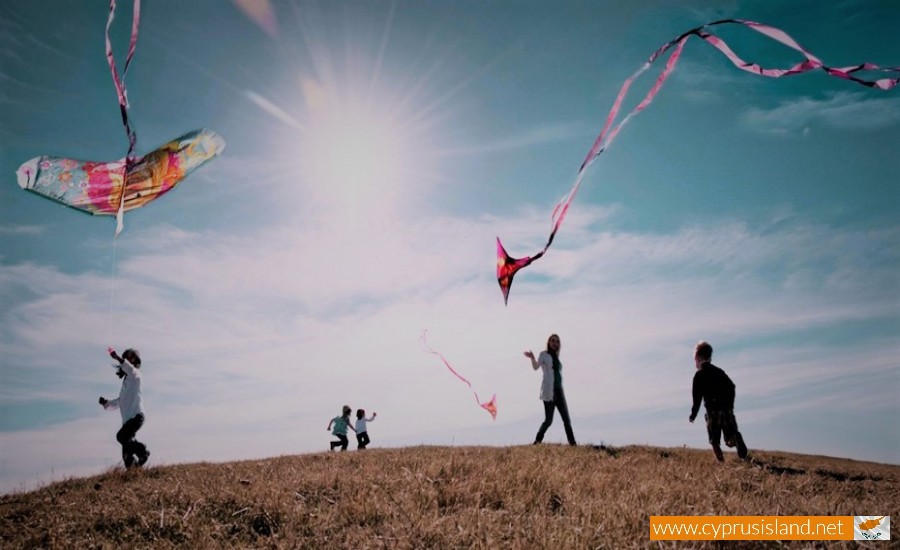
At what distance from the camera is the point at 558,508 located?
5.23 meters

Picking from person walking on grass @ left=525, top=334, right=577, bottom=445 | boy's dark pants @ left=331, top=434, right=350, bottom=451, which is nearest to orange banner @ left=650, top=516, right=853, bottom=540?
person walking on grass @ left=525, top=334, right=577, bottom=445

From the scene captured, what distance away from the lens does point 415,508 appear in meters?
5.04

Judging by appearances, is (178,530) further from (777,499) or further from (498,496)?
(777,499)

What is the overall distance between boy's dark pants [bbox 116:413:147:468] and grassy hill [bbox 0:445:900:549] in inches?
96.5

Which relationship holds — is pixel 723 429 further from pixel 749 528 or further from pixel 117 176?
pixel 117 176

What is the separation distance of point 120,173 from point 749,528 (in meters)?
11.9

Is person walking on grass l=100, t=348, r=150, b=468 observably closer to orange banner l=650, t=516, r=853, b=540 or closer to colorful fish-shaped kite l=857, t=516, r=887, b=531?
orange banner l=650, t=516, r=853, b=540

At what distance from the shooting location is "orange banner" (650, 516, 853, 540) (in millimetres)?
4312

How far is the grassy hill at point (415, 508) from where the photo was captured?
4.40 m

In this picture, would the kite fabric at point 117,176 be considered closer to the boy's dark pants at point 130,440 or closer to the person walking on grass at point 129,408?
the person walking on grass at point 129,408

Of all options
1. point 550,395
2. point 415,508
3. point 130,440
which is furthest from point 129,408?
point 550,395

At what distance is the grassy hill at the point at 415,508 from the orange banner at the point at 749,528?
5.0 inches

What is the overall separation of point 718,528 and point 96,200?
36.8 ft

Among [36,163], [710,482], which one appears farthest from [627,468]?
[36,163]
